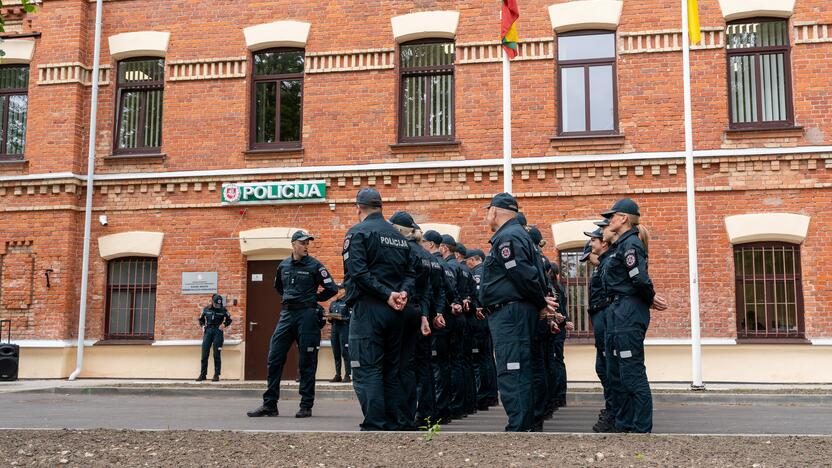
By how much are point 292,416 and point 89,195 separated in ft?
30.9

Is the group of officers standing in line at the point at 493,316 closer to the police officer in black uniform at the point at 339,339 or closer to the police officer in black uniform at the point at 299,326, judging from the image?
the police officer in black uniform at the point at 299,326

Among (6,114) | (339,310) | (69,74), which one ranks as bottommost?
(339,310)

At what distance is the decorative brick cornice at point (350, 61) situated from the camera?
56.0 ft

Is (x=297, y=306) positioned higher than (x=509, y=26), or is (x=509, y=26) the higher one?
(x=509, y=26)

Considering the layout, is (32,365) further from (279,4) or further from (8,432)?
(8,432)

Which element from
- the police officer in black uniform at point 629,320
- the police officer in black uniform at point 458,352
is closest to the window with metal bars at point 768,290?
the police officer in black uniform at point 458,352

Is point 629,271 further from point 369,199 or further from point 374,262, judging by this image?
point 369,199

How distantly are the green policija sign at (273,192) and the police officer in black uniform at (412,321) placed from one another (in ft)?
26.4

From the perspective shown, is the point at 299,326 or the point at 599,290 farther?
the point at 299,326

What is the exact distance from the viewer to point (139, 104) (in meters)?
18.4

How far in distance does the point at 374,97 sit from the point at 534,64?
10.4ft

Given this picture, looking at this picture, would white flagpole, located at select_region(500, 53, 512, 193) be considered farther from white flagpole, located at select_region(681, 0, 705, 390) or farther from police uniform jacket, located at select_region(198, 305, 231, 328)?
police uniform jacket, located at select_region(198, 305, 231, 328)

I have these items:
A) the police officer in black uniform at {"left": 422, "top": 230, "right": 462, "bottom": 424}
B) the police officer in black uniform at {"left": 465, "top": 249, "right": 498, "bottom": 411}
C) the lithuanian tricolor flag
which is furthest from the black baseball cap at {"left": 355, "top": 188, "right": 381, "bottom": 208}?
the lithuanian tricolor flag

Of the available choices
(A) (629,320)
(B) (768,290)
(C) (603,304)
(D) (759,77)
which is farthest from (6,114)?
(B) (768,290)
